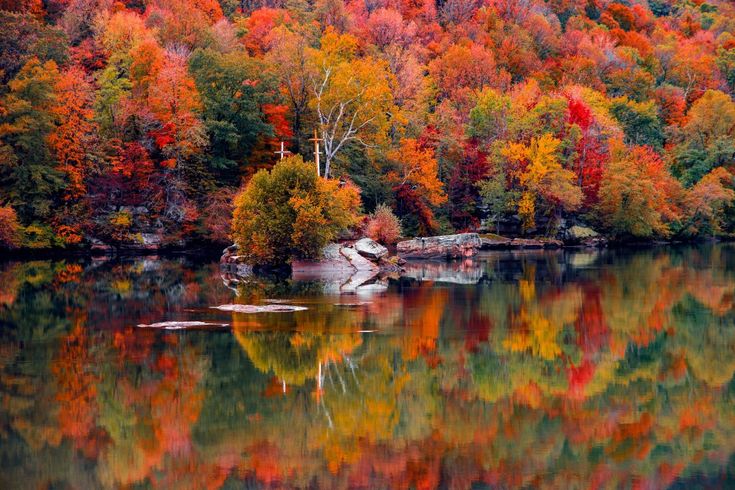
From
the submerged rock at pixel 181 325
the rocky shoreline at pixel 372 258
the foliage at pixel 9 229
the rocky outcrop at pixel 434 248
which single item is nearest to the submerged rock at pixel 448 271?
the rocky shoreline at pixel 372 258

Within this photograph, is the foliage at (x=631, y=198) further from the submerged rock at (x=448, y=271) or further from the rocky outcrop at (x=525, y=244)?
the submerged rock at (x=448, y=271)

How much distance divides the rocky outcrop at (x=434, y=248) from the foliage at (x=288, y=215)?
460 inches

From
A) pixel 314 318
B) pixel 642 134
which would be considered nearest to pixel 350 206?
pixel 314 318

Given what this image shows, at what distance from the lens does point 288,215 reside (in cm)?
4756

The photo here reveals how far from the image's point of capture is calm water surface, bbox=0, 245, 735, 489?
1602cm

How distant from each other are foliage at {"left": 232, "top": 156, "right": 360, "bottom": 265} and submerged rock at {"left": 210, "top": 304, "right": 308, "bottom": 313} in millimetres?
13146

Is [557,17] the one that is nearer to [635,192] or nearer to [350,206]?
[635,192]

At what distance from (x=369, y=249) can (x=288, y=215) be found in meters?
6.09

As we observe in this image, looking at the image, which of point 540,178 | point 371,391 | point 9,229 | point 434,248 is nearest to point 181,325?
point 371,391

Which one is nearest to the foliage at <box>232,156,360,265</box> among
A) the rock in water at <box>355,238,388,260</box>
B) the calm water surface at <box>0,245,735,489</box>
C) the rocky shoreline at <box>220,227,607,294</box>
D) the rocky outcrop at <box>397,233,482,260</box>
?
the rocky shoreline at <box>220,227,607,294</box>

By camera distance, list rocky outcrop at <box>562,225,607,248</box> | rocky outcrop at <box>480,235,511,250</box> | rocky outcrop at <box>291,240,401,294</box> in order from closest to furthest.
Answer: rocky outcrop at <box>291,240,401,294</box>, rocky outcrop at <box>480,235,511,250</box>, rocky outcrop at <box>562,225,607,248</box>

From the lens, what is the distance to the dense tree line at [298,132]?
5966cm

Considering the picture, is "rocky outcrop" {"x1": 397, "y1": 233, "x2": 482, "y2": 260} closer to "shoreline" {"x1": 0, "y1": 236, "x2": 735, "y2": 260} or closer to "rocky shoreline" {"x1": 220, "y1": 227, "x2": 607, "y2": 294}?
"rocky shoreline" {"x1": 220, "y1": 227, "x2": 607, "y2": 294}

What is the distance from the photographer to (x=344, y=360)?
24.5 meters
